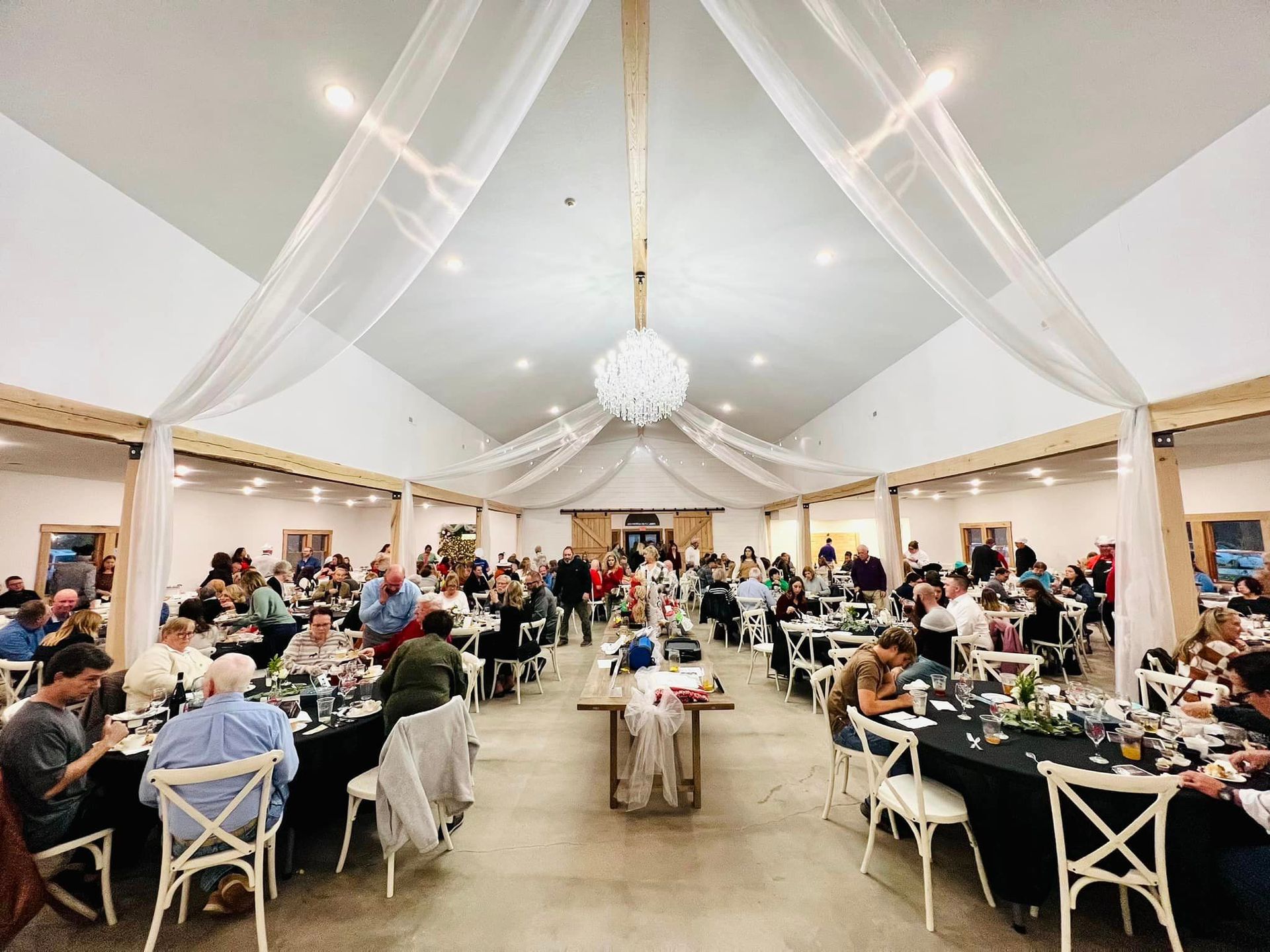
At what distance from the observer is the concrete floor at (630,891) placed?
2.30 m

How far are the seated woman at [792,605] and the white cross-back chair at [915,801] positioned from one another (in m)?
3.18

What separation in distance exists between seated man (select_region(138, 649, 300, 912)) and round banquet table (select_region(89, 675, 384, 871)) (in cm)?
26

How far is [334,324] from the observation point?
122 inches

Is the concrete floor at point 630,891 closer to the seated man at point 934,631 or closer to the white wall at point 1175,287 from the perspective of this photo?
the seated man at point 934,631

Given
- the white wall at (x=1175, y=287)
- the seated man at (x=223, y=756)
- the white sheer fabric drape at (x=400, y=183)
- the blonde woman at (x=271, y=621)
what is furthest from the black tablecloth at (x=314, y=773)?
the white wall at (x=1175, y=287)

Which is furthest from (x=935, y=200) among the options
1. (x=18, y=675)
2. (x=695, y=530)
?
(x=695, y=530)

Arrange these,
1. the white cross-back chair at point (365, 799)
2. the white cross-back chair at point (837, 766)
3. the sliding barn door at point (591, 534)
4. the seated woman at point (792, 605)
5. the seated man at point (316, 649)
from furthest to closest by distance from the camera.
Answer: the sliding barn door at point (591, 534)
the seated woman at point (792, 605)
the seated man at point (316, 649)
the white cross-back chair at point (837, 766)
the white cross-back chair at point (365, 799)

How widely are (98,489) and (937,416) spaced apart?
13618 mm

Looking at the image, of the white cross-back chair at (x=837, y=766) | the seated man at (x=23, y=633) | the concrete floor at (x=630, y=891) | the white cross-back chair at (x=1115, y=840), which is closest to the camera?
the white cross-back chair at (x=1115, y=840)

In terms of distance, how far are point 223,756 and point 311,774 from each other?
733mm

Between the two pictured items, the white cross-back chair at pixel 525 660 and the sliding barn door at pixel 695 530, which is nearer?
the white cross-back chair at pixel 525 660

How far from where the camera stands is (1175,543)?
3.78 meters

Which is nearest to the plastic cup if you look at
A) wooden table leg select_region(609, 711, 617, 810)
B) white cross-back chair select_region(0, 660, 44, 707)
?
wooden table leg select_region(609, 711, 617, 810)

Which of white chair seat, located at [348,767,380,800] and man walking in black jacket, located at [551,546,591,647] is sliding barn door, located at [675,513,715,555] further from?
white chair seat, located at [348,767,380,800]
